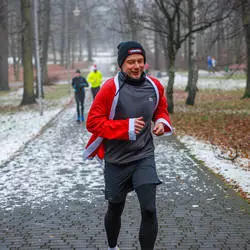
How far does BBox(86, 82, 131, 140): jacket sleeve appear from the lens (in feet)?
12.8

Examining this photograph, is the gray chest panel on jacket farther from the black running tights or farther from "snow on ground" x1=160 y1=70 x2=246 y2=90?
"snow on ground" x1=160 y1=70 x2=246 y2=90

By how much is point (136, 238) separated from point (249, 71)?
1986 cm

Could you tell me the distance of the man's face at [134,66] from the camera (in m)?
4.04

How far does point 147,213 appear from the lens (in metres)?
3.99

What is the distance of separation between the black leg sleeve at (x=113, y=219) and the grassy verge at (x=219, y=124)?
17.9 ft

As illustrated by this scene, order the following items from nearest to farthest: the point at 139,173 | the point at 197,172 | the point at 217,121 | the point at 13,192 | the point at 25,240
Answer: the point at 139,173 < the point at 25,240 < the point at 13,192 < the point at 197,172 < the point at 217,121

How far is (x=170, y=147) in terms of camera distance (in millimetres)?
11633

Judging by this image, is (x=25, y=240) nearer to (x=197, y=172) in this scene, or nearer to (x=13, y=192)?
(x=13, y=192)

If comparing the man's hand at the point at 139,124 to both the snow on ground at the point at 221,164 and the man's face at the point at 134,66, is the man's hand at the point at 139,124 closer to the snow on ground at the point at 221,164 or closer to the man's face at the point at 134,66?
the man's face at the point at 134,66

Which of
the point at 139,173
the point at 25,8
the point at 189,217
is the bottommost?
the point at 189,217

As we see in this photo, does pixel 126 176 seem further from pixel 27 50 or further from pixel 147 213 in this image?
pixel 27 50

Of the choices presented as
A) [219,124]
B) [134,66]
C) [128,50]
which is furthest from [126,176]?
[219,124]

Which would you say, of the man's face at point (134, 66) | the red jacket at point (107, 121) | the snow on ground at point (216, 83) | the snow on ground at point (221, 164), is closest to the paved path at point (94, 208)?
the snow on ground at point (221, 164)

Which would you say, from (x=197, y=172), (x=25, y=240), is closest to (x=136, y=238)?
(x=25, y=240)
